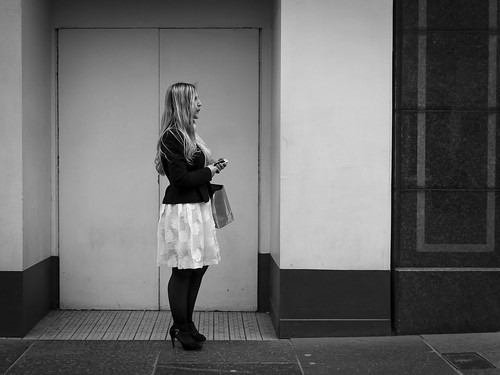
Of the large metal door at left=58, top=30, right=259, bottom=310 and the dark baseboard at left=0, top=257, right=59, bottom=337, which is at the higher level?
the large metal door at left=58, top=30, right=259, bottom=310

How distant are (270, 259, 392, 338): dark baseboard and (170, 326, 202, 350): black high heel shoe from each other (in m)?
0.79

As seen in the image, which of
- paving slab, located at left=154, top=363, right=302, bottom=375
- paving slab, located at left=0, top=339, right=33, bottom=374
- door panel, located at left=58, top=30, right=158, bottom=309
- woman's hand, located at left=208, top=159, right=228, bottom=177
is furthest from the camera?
door panel, located at left=58, top=30, right=158, bottom=309

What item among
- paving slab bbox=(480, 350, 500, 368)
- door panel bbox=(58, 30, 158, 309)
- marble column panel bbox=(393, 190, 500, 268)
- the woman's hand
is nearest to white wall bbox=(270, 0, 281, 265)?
the woman's hand

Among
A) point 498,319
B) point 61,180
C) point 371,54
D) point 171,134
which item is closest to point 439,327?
point 498,319

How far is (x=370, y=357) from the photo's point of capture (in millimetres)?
5605

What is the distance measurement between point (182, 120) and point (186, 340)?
1726mm

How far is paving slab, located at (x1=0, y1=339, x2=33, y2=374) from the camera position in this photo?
537cm

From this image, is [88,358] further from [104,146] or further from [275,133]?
Answer: [275,133]

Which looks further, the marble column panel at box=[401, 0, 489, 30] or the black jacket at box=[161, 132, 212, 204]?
the marble column panel at box=[401, 0, 489, 30]

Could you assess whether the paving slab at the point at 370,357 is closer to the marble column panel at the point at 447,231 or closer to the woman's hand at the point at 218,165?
the marble column panel at the point at 447,231

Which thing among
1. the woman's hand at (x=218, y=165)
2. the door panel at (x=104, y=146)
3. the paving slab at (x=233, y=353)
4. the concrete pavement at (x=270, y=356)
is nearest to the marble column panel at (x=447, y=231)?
the concrete pavement at (x=270, y=356)

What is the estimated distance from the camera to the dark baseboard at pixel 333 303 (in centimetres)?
612

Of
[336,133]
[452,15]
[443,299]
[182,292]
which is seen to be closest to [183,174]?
[182,292]

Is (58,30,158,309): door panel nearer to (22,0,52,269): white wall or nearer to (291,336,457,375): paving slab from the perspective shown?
(22,0,52,269): white wall
